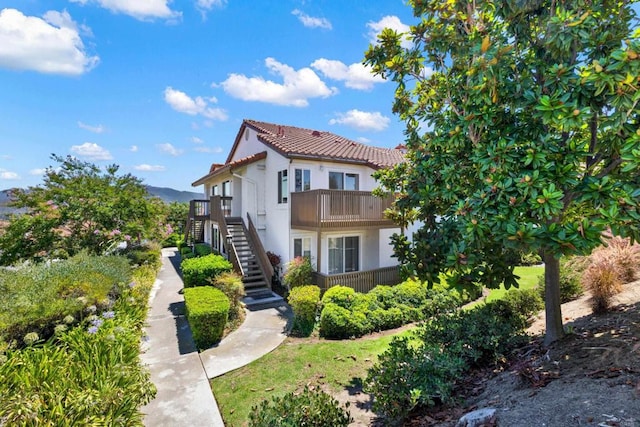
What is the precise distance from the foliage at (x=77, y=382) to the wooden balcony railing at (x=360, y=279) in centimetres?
695

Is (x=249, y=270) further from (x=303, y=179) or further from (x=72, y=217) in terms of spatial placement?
(x=72, y=217)

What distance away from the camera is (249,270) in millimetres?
15062

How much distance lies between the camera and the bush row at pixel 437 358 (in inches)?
166

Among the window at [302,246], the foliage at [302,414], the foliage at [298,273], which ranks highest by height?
the window at [302,246]

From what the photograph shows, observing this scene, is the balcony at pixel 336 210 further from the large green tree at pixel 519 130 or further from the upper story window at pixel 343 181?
the large green tree at pixel 519 130

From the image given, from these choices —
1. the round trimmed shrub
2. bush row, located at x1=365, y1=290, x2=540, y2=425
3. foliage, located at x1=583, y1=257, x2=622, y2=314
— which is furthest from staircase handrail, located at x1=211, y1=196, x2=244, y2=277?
A: foliage, located at x1=583, y1=257, x2=622, y2=314

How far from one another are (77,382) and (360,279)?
9.98 metres

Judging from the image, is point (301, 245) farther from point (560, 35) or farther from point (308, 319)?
point (560, 35)

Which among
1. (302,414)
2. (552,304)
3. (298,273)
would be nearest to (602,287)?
(552,304)

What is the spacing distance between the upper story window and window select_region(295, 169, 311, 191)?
1.22 m

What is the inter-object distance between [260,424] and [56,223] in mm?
17284

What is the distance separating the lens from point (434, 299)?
1104cm

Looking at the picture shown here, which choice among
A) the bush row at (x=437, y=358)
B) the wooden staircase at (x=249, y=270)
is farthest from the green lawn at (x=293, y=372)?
the wooden staircase at (x=249, y=270)

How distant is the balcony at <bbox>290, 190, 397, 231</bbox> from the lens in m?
12.5
